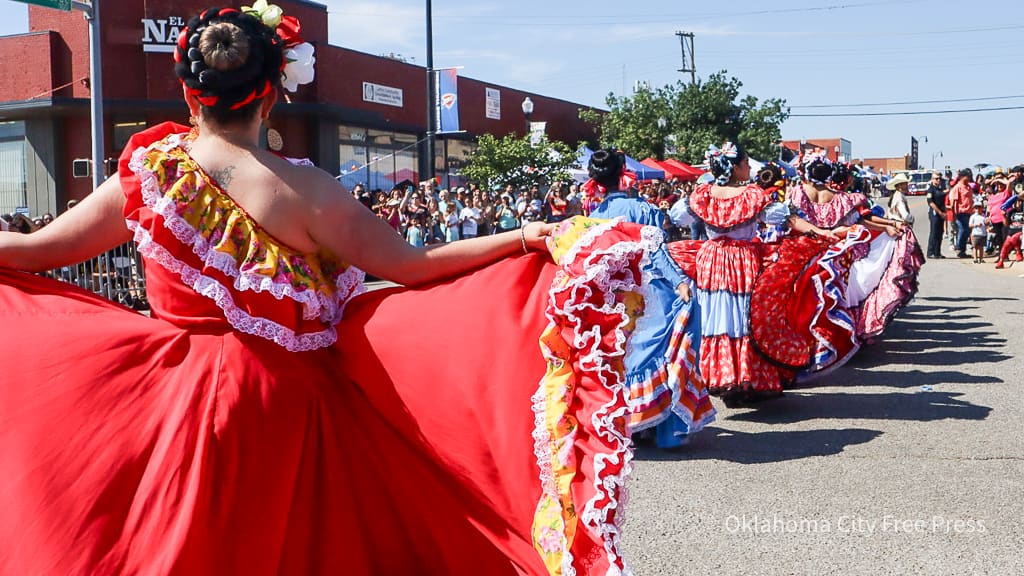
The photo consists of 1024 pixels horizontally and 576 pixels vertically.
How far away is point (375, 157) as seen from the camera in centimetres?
2408

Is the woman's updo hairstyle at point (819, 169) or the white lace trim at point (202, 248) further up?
the woman's updo hairstyle at point (819, 169)

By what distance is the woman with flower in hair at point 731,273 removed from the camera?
6359 millimetres

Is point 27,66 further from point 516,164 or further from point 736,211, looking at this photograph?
point 736,211

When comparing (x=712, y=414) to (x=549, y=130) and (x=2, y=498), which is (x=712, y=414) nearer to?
(x=2, y=498)

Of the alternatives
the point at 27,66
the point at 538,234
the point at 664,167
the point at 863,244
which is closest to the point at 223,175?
the point at 538,234

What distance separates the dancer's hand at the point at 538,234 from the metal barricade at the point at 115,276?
9.21 m

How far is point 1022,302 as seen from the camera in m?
12.8

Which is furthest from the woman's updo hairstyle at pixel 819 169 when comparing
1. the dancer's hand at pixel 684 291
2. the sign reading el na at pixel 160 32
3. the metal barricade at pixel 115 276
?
the sign reading el na at pixel 160 32

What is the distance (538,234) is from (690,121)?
35360 millimetres

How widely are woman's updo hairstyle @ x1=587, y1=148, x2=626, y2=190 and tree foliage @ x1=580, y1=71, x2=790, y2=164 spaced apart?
28.7m

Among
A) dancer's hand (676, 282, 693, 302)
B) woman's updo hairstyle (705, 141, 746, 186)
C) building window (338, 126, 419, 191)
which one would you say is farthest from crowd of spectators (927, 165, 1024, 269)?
dancer's hand (676, 282, 693, 302)

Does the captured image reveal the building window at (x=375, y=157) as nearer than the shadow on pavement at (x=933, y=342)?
No

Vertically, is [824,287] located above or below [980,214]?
below

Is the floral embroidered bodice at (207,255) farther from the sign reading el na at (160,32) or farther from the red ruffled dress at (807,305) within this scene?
the sign reading el na at (160,32)
